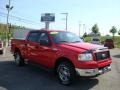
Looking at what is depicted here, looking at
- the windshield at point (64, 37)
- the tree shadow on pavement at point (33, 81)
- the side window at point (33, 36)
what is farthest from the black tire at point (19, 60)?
the windshield at point (64, 37)

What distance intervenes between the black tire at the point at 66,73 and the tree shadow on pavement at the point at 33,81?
196mm

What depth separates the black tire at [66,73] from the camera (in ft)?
26.3

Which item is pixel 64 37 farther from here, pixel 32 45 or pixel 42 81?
pixel 42 81

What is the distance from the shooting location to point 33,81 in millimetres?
8711

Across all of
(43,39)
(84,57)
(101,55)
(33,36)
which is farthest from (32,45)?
(101,55)

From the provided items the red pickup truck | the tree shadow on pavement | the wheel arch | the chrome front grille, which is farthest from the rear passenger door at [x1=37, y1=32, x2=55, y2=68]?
the chrome front grille

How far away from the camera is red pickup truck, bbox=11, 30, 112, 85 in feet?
25.5

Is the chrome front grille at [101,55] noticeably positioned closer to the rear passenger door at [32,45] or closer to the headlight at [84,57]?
the headlight at [84,57]

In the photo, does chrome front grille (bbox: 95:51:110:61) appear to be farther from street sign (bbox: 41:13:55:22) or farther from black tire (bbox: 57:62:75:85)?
A: street sign (bbox: 41:13:55:22)

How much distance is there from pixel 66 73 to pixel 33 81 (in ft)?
4.40

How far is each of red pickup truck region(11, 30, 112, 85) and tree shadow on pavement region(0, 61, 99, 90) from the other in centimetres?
41

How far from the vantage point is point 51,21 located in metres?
54.0

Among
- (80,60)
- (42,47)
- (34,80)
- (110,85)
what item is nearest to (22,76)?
(34,80)

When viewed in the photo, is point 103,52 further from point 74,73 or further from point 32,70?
point 32,70
